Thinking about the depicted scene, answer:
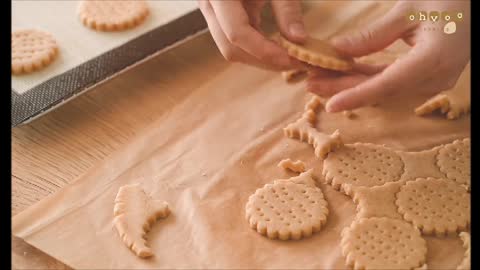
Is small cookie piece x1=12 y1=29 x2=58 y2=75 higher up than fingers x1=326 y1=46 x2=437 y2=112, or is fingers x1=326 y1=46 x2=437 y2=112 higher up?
fingers x1=326 y1=46 x2=437 y2=112

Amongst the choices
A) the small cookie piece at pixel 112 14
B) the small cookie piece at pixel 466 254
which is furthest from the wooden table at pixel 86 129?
the small cookie piece at pixel 466 254

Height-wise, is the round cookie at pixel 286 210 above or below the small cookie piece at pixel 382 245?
above

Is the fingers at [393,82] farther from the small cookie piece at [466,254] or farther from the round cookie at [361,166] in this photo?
the small cookie piece at [466,254]

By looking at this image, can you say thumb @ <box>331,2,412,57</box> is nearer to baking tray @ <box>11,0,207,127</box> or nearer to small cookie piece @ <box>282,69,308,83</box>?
small cookie piece @ <box>282,69,308,83</box>

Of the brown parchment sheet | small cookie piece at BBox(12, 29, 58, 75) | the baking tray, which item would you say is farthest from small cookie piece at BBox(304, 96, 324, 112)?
small cookie piece at BBox(12, 29, 58, 75)

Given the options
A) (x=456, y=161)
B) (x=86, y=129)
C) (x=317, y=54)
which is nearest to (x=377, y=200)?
(x=456, y=161)

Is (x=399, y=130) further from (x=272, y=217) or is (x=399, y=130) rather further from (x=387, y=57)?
(x=272, y=217)

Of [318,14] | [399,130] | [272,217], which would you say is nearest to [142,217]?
[272,217]
